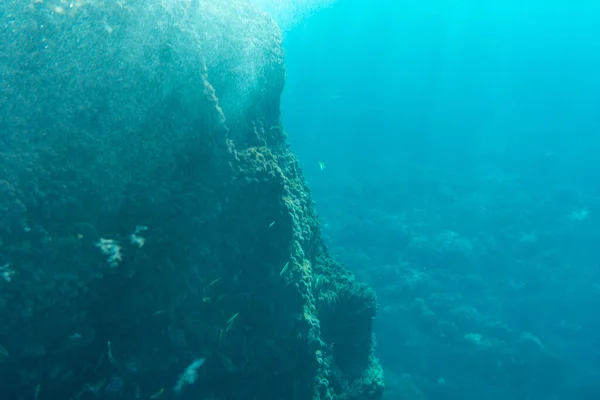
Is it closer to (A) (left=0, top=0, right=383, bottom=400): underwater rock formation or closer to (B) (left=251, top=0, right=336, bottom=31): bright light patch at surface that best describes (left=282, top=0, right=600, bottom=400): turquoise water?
(B) (left=251, top=0, right=336, bottom=31): bright light patch at surface

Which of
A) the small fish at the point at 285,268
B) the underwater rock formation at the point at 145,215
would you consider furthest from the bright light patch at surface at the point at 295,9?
the small fish at the point at 285,268

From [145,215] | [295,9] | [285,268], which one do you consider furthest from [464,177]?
[145,215]

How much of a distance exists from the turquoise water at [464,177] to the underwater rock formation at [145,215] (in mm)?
9446

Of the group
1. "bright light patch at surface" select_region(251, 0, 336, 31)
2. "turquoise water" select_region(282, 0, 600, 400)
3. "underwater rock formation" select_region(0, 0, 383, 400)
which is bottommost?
"underwater rock formation" select_region(0, 0, 383, 400)

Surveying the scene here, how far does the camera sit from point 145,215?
14.8 ft

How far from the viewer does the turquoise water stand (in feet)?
58.0

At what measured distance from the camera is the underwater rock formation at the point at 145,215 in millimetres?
3793

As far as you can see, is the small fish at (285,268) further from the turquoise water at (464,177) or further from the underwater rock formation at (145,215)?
the turquoise water at (464,177)

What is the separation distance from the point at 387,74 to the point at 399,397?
34347 mm

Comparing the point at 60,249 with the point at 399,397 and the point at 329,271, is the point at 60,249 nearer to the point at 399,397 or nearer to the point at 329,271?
the point at 329,271

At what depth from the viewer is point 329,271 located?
26.1 feet

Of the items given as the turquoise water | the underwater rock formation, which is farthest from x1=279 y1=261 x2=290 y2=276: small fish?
the turquoise water

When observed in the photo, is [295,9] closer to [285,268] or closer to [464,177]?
[464,177]

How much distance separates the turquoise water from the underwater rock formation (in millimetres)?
9446
